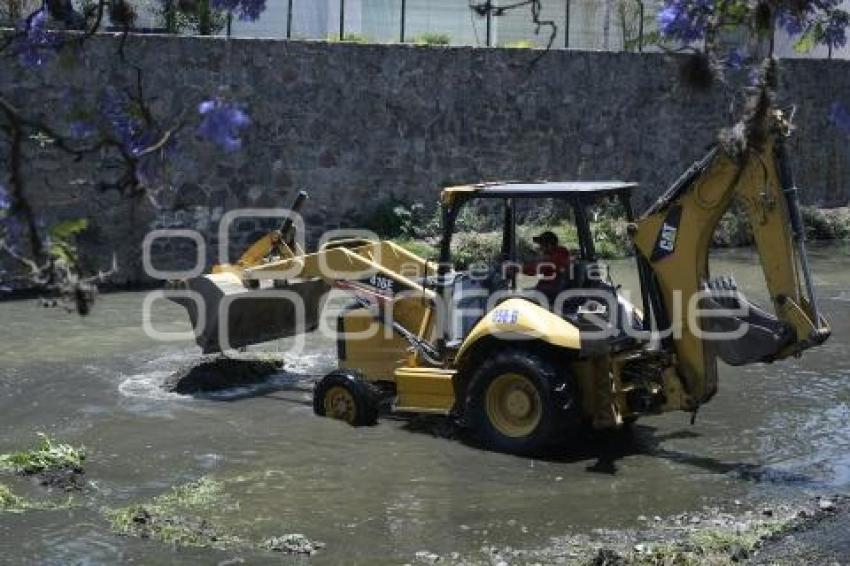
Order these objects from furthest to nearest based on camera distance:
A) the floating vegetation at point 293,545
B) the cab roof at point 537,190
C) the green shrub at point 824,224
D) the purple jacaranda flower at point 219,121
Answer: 1. the green shrub at point 824,224
2. the cab roof at point 537,190
3. the floating vegetation at point 293,545
4. the purple jacaranda flower at point 219,121

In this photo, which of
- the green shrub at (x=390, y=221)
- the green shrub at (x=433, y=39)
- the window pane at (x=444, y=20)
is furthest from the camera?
the window pane at (x=444, y=20)

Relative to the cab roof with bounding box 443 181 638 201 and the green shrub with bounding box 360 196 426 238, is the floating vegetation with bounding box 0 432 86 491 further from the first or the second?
the green shrub with bounding box 360 196 426 238

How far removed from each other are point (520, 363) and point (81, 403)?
4695 millimetres

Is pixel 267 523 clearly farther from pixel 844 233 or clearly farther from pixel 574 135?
pixel 844 233

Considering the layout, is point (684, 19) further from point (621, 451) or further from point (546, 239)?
point (621, 451)

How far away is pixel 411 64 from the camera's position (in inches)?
859

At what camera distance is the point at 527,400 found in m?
10.5

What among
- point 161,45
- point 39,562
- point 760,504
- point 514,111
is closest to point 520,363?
point 760,504

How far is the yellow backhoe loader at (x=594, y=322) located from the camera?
32.5 ft

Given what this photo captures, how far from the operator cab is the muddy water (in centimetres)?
115

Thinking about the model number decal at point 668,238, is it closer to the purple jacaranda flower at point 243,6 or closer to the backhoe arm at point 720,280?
the backhoe arm at point 720,280

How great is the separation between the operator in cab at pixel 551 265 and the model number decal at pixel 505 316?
42 cm

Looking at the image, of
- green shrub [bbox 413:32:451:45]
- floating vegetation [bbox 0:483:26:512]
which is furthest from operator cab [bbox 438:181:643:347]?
green shrub [bbox 413:32:451:45]

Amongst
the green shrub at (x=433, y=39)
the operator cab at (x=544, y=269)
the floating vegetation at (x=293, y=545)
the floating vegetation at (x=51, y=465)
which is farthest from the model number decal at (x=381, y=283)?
the green shrub at (x=433, y=39)
